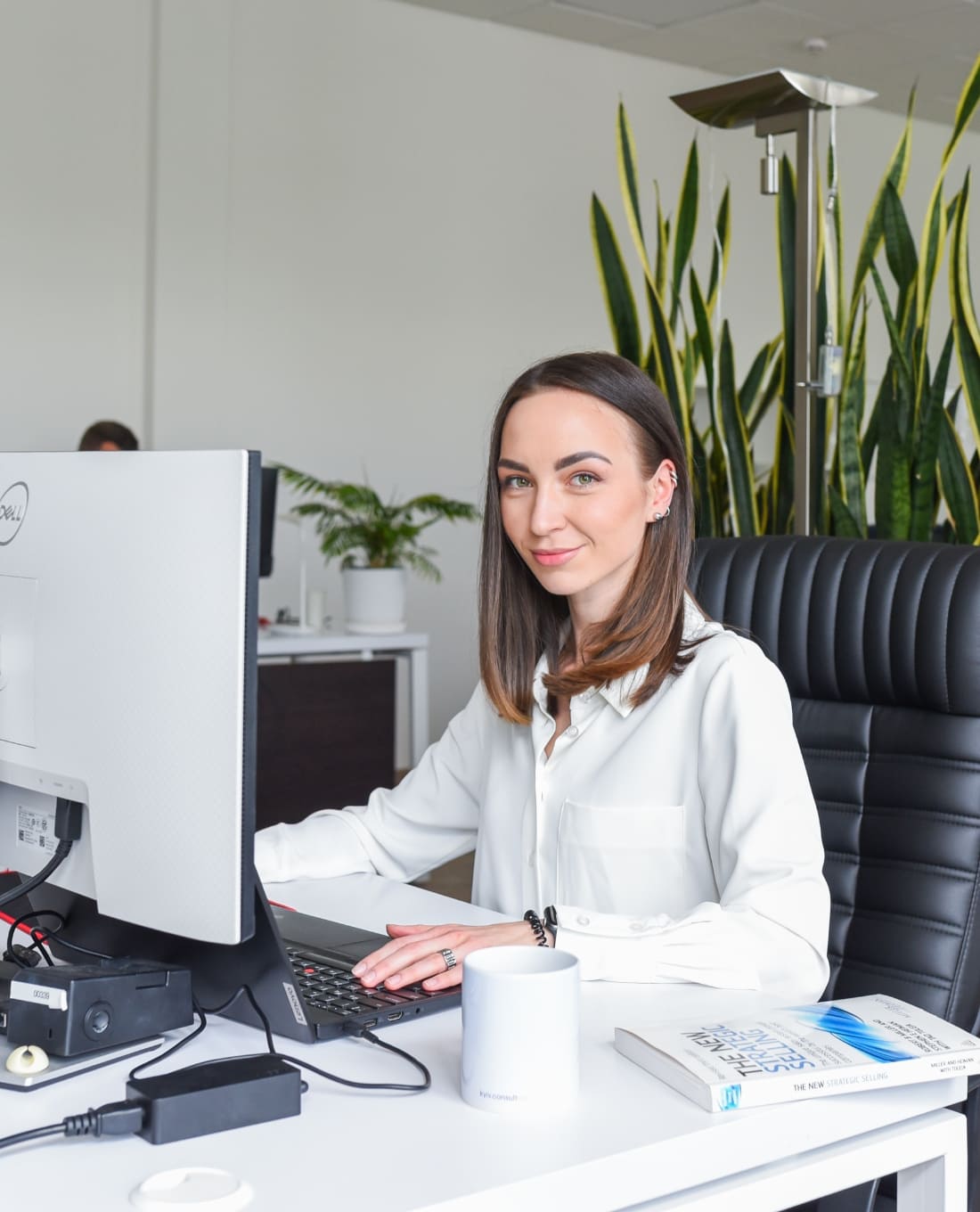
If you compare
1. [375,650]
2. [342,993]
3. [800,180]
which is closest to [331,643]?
[375,650]

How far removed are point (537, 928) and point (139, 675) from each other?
0.46m

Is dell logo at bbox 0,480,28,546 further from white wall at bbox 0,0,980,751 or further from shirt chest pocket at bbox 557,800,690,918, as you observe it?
white wall at bbox 0,0,980,751

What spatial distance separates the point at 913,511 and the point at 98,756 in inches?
82.1

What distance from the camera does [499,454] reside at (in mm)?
1600

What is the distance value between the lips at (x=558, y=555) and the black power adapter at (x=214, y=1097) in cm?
71

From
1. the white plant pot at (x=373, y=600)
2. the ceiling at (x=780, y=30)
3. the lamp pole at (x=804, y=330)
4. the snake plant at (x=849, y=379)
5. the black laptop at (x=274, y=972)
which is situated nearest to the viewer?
the black laptop at (x=274, y=972)

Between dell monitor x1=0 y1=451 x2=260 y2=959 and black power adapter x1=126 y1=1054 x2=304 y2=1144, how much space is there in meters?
0.09

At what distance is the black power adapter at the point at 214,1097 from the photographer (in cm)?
87

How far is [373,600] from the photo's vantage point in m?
4.77

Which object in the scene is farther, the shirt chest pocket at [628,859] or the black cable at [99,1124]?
the shirt chest pocket at [628,859]

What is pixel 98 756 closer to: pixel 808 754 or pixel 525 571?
pixel 525 571

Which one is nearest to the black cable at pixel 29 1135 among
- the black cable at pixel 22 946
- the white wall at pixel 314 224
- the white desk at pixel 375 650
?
the black cable at pixel 22 946

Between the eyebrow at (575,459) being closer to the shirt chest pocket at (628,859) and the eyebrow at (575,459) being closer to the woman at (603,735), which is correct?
the woman at (603,735)

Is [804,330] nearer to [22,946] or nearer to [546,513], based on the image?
[546,513]
